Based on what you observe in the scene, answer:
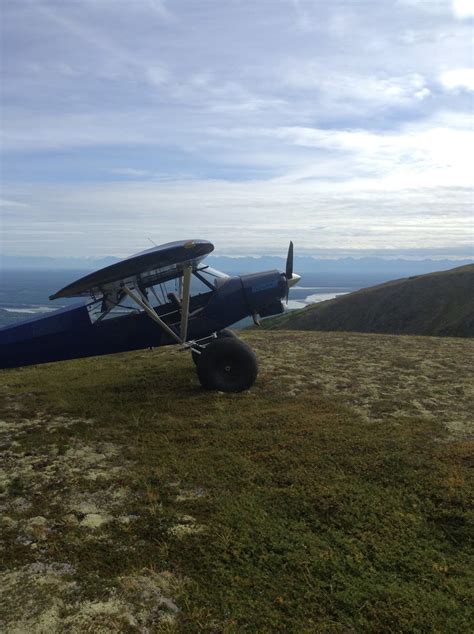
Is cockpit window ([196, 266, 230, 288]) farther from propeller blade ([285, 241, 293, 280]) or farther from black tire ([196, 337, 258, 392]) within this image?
black tire ([196, 337, 258, 392])

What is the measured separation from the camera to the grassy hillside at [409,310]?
4769 cm

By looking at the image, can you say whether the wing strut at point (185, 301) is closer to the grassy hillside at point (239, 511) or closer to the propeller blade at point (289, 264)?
the grassy hillside at point (239, 511)

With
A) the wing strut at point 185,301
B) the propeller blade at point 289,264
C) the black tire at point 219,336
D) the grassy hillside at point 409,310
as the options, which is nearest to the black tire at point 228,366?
the black tire at point 219,336

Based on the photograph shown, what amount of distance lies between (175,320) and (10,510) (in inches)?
257

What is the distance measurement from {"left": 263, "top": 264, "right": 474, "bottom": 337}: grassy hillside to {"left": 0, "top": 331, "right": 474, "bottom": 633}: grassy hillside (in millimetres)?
38008

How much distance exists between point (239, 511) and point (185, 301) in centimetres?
571

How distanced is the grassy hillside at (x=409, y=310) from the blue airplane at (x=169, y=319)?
118 ft

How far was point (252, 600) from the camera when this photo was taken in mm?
4027

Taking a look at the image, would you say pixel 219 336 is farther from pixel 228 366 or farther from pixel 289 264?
pixel 289 264

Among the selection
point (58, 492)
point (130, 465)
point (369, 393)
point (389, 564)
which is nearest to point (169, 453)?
point (130, 465)

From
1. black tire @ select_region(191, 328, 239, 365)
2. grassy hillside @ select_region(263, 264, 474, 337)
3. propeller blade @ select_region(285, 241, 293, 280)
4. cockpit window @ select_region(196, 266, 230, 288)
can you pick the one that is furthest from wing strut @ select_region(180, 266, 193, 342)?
grassy hillside @ select_region(263, 264, 474, 337)

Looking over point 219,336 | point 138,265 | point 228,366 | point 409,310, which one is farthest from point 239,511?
point 409,310

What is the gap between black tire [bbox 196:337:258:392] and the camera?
10.4 metres

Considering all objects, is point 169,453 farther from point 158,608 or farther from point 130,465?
point 158,608
